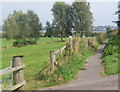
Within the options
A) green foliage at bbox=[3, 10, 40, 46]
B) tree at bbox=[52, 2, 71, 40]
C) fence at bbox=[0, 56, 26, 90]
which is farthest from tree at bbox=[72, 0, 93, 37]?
fence at bbox=[0, 56, 26, 90]

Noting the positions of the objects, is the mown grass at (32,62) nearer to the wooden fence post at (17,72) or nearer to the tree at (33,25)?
the wooden fence post at (17,72)

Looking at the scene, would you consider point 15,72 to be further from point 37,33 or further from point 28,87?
point 37,33

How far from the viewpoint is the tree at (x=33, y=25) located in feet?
216

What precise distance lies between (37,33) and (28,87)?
60.9 meters

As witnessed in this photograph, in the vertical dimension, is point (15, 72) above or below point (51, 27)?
below

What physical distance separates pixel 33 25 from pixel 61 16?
31.3ft

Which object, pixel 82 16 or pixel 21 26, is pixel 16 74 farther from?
pixel 82 16

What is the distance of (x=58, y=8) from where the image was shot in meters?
68.8

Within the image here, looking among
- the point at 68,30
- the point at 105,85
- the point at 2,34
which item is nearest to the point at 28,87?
the point at 105,85

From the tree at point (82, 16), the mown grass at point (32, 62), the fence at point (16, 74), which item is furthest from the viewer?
the tree at point (82, 16)

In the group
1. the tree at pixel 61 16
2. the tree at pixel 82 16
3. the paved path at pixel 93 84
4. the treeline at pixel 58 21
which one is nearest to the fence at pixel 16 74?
the paved path at pixel 93 84

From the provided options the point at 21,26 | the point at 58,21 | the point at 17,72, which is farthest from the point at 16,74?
the point at 58,21

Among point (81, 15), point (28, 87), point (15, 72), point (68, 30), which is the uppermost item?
point (81, 15)

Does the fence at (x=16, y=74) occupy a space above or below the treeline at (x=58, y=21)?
below
